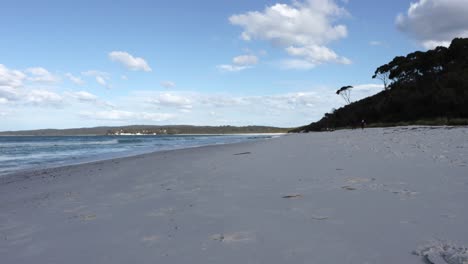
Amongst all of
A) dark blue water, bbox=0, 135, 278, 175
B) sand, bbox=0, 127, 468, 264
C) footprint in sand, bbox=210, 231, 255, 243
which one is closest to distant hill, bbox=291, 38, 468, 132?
dark blue water, bbox=0, 135, 278, 175

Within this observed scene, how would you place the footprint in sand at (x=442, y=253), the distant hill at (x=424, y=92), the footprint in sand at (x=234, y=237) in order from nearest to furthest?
1. the footprint in sand at (x=442, y=253)
2. the footprint in sand at (x=234, y=237)
3. the distant hill at (x=424, y=92)

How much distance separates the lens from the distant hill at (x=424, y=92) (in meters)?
30.8

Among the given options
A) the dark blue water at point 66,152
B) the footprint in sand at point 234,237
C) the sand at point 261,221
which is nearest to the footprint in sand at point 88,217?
the sand at point 261,221

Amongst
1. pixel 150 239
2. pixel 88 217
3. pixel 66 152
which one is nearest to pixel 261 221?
pixel 150 239

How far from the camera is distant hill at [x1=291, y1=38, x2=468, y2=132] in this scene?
30797mm

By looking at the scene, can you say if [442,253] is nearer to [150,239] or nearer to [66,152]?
[150,239]

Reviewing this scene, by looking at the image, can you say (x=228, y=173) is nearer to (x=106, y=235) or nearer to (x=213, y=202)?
(x=213, y=202)

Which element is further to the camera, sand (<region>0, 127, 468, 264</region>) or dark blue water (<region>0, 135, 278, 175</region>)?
dark blue water (<region>0, 135, 278, 175</region>)

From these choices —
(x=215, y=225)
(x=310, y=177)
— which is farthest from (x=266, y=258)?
(x=310, y=177)

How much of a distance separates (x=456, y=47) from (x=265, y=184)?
47746 mm

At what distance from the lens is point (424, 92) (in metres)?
36.5

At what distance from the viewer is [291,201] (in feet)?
14.4

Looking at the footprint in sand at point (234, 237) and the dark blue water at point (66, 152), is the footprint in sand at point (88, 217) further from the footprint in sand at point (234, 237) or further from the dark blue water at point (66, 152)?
the dark blue water at point (66, 152)

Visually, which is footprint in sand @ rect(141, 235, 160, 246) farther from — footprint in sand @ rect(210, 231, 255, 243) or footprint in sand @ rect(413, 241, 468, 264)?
footprint in sand @ rect(413, 241, 468, 264)
